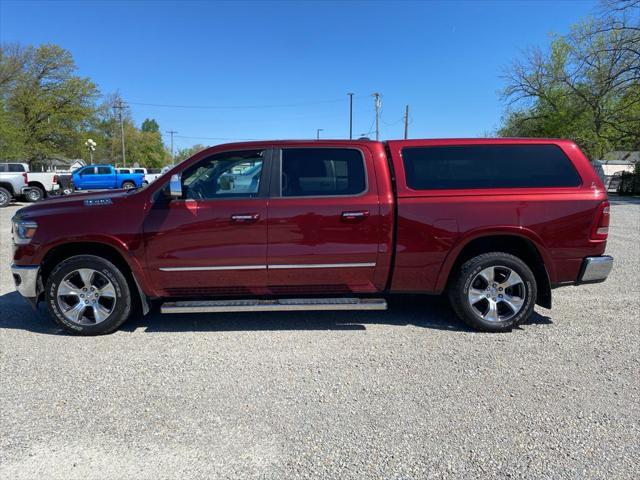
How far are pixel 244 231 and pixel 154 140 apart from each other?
87.1 m

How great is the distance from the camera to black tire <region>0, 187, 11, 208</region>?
16.8 metres

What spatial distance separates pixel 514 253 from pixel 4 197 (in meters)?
19.7

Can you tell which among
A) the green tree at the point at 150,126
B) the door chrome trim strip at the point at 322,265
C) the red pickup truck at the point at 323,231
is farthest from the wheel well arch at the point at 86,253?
A: the green tree at the point at 150,126

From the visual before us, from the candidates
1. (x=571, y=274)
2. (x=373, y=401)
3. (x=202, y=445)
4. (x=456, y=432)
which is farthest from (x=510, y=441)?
(x=571, y=274)

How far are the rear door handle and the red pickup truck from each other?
14 millimetres

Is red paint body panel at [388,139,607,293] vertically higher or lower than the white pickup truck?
lower

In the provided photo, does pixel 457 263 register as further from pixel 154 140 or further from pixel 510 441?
pixel 154 140

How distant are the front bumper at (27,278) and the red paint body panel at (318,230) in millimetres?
64

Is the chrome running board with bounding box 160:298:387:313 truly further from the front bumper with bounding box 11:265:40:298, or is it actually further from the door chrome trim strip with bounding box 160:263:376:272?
the front bumper with bounding box 11:265:40:298

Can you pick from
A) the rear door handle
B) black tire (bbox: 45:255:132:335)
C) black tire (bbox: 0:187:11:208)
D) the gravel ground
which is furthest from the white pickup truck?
the rear door handle

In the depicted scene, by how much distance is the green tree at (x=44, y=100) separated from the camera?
34906 mm

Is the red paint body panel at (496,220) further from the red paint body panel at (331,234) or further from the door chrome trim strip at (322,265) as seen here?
the door chrome trim strip at (322,265)

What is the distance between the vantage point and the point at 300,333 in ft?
13.4

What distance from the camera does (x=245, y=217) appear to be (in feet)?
12.8
